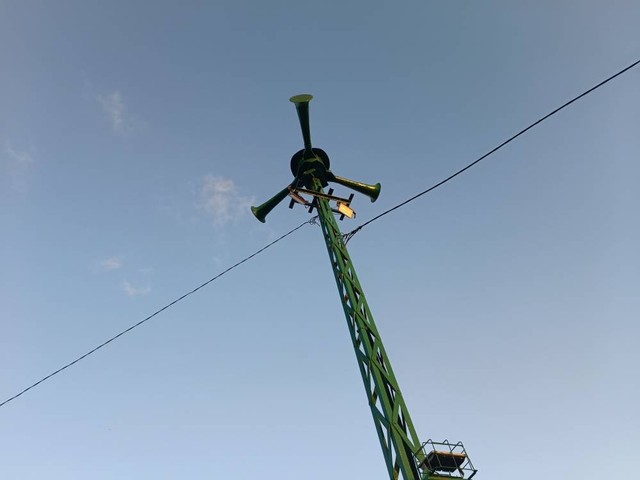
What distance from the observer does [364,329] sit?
41.5 ft

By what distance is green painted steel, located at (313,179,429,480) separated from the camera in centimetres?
1037

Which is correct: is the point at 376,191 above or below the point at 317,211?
above

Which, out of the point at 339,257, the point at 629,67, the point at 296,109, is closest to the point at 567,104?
the point at 629,67

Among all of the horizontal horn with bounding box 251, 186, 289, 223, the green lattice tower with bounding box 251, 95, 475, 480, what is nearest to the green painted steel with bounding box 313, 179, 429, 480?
the green lattice tower with bounding box 251, 95, 475, 480

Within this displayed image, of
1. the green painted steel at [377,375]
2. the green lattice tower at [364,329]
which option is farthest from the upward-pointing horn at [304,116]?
the green painted steel at [377,375]

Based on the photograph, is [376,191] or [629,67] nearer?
[629,67]

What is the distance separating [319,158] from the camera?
57.3 ft

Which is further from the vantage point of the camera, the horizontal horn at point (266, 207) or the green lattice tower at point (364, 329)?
the horizontal horn at point (266, 207)

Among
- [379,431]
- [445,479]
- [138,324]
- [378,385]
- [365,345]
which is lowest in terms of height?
[445,479]

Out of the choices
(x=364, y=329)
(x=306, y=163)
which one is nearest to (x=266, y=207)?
(x=306, y=163)

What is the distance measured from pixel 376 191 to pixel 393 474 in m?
10.3

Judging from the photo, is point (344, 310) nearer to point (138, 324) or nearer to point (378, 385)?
point (378, 385)

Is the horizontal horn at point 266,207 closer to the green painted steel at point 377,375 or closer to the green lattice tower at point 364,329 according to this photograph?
the green lattice tower at point 364,329

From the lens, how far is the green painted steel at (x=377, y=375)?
34.0 feet
